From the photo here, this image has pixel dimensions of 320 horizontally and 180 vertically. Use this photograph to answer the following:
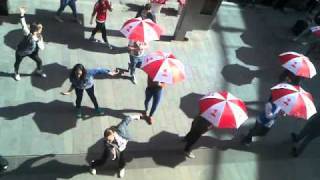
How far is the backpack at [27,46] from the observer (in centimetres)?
1024

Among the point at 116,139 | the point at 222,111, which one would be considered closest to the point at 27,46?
the point at 116,139

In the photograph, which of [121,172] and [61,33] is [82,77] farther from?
[61,33]

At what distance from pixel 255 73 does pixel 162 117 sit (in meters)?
3.83

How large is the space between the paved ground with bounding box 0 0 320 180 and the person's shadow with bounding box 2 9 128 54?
0.03 m

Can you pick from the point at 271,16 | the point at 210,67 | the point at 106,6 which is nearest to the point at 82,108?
the point at 106,6

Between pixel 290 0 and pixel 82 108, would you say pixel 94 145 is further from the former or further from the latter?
pixel 290 0

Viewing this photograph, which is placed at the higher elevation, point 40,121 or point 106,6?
point 106,6

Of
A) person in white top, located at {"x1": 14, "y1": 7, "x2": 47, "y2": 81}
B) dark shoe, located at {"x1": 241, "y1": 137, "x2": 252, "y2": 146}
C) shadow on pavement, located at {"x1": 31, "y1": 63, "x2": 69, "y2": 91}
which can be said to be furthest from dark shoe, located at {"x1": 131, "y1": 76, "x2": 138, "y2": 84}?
dark shoe, located at {"x1": 241, "y1": 137, "x2": 252, "y2": 146}

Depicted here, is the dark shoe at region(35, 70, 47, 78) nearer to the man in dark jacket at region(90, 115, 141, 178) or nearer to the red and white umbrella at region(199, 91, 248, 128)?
the man in dark jacket at region(90, 115, 141, 178)

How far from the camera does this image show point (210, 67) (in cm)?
1327

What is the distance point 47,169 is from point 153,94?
2899mm

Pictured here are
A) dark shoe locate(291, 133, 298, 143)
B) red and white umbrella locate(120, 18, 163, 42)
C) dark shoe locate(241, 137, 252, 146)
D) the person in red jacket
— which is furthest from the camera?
the person in red jacket

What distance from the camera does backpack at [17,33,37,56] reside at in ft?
33.6

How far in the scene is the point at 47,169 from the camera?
9648 millimetres
